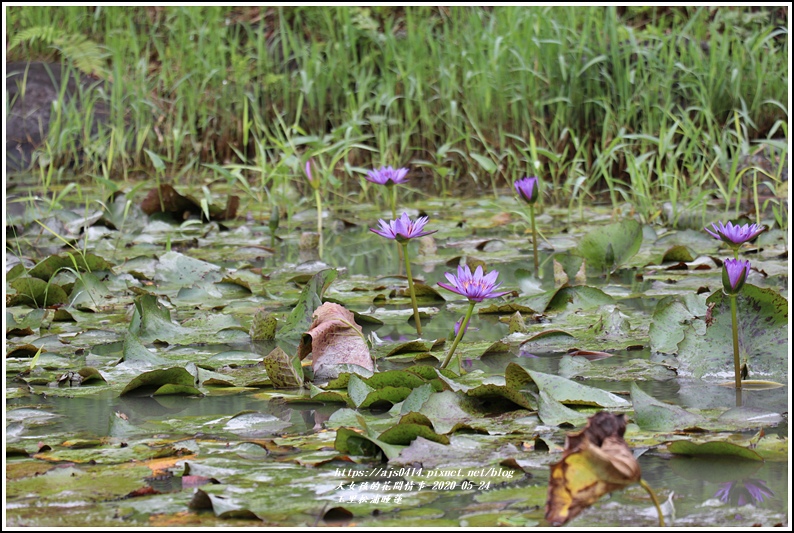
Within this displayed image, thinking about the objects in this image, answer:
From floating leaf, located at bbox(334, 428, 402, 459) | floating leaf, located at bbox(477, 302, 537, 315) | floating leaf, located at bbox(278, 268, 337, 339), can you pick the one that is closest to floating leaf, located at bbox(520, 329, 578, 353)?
floating leaf, located at bbox(477, 302, 537, 315)

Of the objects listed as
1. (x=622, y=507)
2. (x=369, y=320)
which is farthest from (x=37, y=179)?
(x=622, y=507)

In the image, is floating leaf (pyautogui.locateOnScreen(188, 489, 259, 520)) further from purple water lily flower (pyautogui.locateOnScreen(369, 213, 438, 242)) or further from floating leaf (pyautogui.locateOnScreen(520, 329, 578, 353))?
floating leaf (pyautogui.locateOnScreen(520, 329, 578, 353))

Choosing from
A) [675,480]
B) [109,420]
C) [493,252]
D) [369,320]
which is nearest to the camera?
[675,480]

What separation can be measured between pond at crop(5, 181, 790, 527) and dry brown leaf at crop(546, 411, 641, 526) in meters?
0.16

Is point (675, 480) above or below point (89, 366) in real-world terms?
above

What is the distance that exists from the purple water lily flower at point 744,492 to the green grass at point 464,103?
2486 mm

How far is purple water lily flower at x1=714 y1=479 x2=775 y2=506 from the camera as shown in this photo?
3.84 feet

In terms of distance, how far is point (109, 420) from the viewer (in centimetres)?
154

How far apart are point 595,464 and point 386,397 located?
719 millimetres

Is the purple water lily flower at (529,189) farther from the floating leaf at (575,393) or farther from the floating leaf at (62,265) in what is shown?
the floating leaf at (62,265)

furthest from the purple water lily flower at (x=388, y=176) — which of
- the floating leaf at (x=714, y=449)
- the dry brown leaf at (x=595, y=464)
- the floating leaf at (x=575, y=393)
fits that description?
the dry brown leaf at (x=595, y=464)

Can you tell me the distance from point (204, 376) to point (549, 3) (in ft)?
12.8

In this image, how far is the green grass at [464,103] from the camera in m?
4.36

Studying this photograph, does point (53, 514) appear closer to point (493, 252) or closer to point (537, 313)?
point (537, 313)
